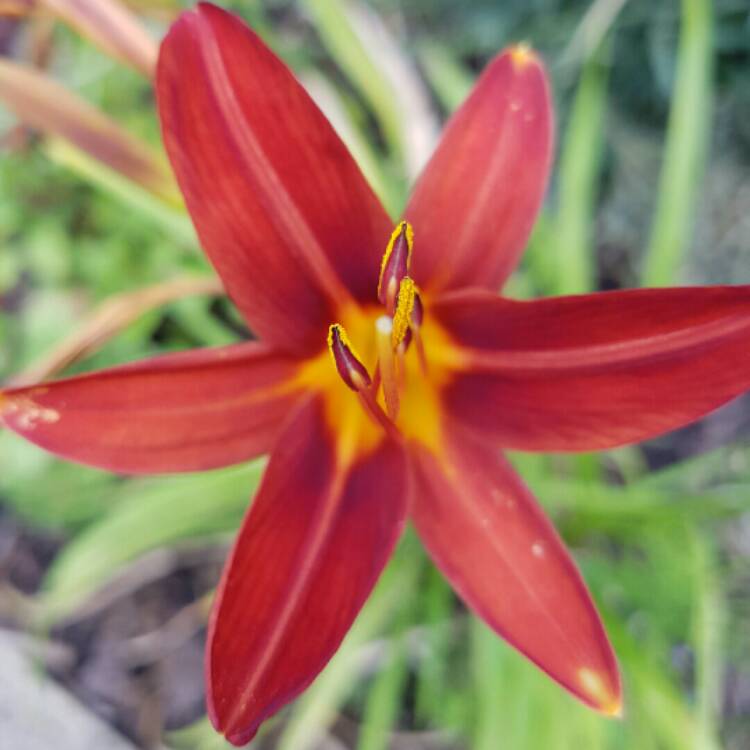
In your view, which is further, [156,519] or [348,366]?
[156,519]

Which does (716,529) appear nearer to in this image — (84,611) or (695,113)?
(695,113)

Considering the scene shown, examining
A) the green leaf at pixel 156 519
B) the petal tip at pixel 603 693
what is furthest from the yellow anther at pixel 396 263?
the green leaf at pixel 156 519

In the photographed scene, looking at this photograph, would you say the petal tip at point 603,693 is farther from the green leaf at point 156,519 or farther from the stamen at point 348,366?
the green leaf at point 156,519

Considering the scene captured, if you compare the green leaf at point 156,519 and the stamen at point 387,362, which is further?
the green leaf at point 156,519

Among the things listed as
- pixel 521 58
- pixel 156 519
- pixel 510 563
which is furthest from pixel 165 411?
pixel 156 519

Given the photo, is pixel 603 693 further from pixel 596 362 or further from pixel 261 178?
pixel 261 178

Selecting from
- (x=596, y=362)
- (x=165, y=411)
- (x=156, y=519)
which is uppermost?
(x=165, y=411)

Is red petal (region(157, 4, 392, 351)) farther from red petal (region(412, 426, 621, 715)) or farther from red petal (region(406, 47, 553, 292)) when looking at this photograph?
red petal (region(412, 426, 621, 715))

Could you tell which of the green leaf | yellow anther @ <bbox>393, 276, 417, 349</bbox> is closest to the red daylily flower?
yellow anther @ <bbox>393, 276, 417, 349</bbox>
